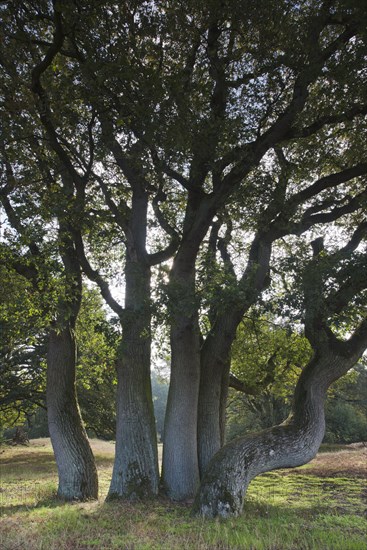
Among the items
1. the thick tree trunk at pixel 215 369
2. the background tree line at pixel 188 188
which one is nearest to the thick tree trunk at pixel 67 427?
the background tree line at pixel 188 188

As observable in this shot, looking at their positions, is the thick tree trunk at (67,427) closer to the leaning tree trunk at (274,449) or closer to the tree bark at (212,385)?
the tree bark at (212,385)

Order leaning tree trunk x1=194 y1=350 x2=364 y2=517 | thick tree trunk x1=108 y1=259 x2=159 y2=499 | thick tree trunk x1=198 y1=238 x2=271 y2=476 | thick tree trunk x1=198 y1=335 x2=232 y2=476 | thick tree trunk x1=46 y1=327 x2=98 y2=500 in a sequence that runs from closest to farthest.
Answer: leaning tree trunk x1=194 y1=350 x2=364 y2=517
thick tree trunk x1=108 y1=259 x2=159 y2=499
thick tree trunk x1=46 y1=327 x2=98 y2=500
thick tree trunk x1=198 y1=238 x2=271 y2=476
thick tree trunk x1=198 y1=335 x2=232 y2=476

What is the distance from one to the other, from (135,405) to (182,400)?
1.19m

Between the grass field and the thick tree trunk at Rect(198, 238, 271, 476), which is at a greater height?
the thick tree trunk at Rect(198, 238, 271, 476)

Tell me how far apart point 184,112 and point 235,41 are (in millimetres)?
3455

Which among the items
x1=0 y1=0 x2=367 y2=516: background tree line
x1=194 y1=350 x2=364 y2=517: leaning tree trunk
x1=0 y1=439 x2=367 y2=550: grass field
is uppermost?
x1=0 y1=0 x2=367 y2=516: background tree line

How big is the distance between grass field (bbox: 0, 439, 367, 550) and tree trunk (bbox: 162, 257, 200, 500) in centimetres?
72

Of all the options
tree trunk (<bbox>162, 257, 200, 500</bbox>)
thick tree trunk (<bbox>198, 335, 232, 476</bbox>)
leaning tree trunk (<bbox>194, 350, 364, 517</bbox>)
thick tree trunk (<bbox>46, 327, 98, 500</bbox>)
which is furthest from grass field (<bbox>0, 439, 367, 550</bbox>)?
thick tree trunk (<bbox>198, 335, 232, 476</bbox>)

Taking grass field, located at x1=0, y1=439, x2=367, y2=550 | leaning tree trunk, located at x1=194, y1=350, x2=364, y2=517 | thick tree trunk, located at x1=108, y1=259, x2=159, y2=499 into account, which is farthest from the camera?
thick tree trunk, located at x1=108, y1=259, x2=159, y2=499

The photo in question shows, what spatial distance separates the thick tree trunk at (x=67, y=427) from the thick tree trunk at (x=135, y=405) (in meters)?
1.02

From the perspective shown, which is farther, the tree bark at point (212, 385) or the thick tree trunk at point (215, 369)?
the tree bark at point (212, 385)

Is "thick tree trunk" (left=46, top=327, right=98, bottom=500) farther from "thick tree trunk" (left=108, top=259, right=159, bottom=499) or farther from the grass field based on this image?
"thick tree trunk" (left=108, top=259, right=159, bottom=499)

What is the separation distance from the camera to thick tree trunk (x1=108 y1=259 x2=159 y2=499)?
950 centimetres

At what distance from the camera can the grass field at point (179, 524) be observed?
17.6 ft
